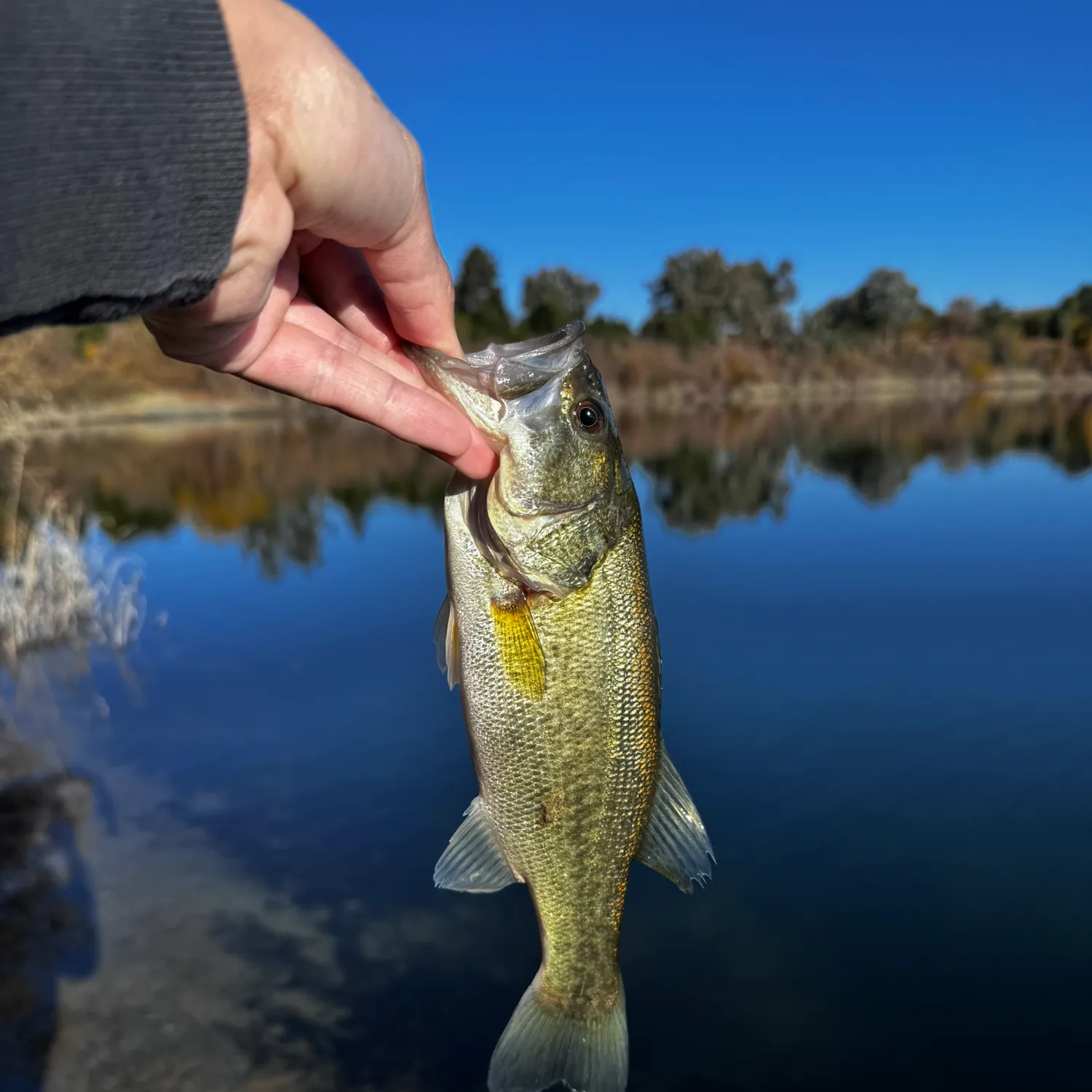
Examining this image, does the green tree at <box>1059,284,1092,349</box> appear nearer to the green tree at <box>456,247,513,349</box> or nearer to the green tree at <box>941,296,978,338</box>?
the green tree at <box>941,296,978,338</box>

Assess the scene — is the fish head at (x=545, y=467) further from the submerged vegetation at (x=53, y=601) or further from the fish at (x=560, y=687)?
the submerged vegetation at (x=53, y=601)

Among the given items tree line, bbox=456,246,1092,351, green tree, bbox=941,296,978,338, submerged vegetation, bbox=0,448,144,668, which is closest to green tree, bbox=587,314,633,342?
tree line, bbox=456,246,1092,351

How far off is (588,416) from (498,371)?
1.04 feet

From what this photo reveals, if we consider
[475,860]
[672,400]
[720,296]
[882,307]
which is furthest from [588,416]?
[882,307]

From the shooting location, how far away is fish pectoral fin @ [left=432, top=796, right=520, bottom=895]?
2.85m

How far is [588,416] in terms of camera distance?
2732 millimetres

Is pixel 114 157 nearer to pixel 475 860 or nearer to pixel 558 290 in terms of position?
pixel 475 860

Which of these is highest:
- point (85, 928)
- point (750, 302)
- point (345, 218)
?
point (750, 302)

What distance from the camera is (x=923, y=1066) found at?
214 inches

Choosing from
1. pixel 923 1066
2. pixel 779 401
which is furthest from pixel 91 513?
pixel 779 401

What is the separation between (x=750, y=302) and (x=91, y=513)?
216 feet

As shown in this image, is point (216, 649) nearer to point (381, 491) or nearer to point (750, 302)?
point (381, 491)

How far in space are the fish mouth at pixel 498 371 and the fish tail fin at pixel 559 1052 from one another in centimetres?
183

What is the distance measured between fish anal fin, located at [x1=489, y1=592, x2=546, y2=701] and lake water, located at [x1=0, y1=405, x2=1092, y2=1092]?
3578 mm
